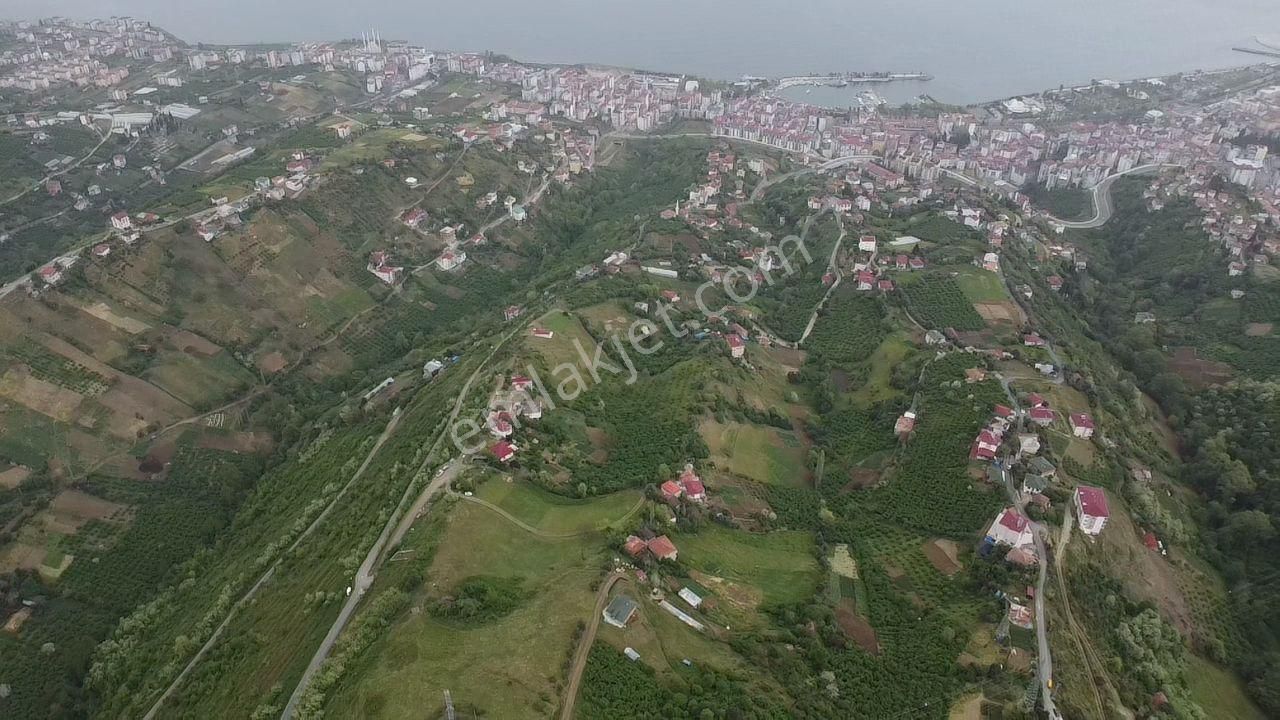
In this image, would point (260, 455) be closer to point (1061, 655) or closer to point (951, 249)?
point (1061, 655)

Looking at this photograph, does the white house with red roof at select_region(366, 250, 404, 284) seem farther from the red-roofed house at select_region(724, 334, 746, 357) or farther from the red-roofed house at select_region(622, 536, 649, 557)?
the red-roofed house at select_region(622, 536, 649, 557)

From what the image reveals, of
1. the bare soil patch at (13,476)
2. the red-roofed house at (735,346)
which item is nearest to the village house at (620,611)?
the red-roofed house at (735,346)

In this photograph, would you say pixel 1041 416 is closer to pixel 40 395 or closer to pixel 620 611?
pixel 620 611

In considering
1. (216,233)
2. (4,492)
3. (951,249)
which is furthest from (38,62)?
(951,249)

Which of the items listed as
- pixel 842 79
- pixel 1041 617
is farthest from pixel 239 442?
pixel 842 79

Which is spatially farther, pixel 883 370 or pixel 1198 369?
pixel 1198 369

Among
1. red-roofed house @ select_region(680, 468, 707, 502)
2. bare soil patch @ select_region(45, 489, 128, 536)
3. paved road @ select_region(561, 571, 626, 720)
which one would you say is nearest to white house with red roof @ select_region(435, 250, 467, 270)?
bare soil patch @ select_region(45, 489, 128, 536)

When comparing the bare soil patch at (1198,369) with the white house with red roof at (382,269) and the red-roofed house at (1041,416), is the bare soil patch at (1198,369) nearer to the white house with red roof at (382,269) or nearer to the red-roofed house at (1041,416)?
the red-roofed house at (1041,416)
